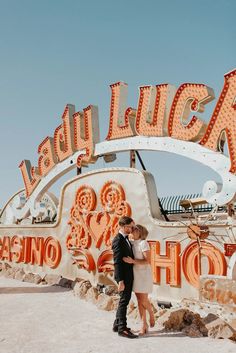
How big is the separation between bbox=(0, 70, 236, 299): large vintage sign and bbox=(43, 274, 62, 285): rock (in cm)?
24

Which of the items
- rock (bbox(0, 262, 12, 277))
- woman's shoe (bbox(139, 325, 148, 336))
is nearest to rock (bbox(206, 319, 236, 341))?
woman's shoe (bbox(139, 325, 148, 336))

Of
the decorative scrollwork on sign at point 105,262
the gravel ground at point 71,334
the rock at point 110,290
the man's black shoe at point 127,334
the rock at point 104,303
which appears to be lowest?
the gravel ground at point 71,334

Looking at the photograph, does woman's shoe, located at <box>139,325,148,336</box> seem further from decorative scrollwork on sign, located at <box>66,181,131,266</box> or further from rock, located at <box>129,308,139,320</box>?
decorative scrollwork on sign, located at <box>66,181,131,266</box>

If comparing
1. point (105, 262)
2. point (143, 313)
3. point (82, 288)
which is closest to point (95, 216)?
point (105, 262)

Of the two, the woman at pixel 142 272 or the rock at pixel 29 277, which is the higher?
the woman at pixel 142 272

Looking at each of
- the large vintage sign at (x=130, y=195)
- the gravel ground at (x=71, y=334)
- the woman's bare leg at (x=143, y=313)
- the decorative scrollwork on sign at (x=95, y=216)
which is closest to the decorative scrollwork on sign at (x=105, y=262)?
the large vintage sign at (x=130, y=195)

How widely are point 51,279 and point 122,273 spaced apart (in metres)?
6.80

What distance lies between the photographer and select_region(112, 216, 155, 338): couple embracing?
6202 mm

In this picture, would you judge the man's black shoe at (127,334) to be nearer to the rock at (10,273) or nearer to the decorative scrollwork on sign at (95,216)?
the decorative scrollwork on sign at (95,216)

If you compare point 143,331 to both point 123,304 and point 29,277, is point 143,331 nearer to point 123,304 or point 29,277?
point 123,304

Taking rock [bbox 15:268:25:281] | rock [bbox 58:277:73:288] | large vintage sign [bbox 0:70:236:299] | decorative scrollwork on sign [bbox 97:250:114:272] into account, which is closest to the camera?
large vintage sign [bbox 0:70:236:299]

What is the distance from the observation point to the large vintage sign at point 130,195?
829cm

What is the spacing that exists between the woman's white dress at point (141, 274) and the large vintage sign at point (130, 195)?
1.81 metres

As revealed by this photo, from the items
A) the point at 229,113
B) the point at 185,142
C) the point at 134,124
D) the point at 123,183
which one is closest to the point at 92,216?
the point at 123,183
